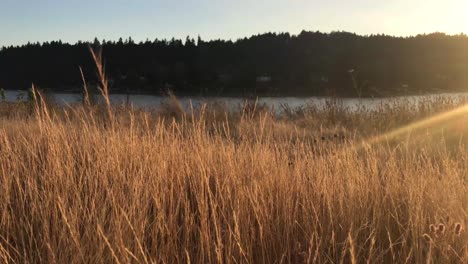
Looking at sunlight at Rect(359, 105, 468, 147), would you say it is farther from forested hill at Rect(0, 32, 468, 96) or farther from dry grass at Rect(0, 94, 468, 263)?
forested hill at Rect(0, 32, 468, 96)

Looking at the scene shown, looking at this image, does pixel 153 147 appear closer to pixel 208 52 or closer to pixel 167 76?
pixel 167 76

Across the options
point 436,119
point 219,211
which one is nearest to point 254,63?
point 436,119

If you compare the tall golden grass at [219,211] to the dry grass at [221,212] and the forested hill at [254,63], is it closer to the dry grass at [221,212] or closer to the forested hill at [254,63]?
the dry grass at [221,212]

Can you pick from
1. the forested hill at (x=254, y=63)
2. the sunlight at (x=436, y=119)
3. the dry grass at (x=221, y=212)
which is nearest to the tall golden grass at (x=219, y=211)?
the dry grass at (x=221, y=212)

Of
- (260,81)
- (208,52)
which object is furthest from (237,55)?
(260,81)

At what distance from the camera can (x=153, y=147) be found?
374 cm

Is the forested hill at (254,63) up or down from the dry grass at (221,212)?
up

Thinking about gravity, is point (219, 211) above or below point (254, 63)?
below

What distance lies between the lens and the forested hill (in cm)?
5547

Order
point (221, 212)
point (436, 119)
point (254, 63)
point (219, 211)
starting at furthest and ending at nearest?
point (254, 63)
point (436, 119)
point (219, 211)
point (221, 212)

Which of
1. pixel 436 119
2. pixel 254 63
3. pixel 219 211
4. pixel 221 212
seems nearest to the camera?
pixel 221 212

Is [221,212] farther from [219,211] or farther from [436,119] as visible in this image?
[436,119]

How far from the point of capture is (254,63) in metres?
68.6

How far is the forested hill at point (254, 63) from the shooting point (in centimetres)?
5547
